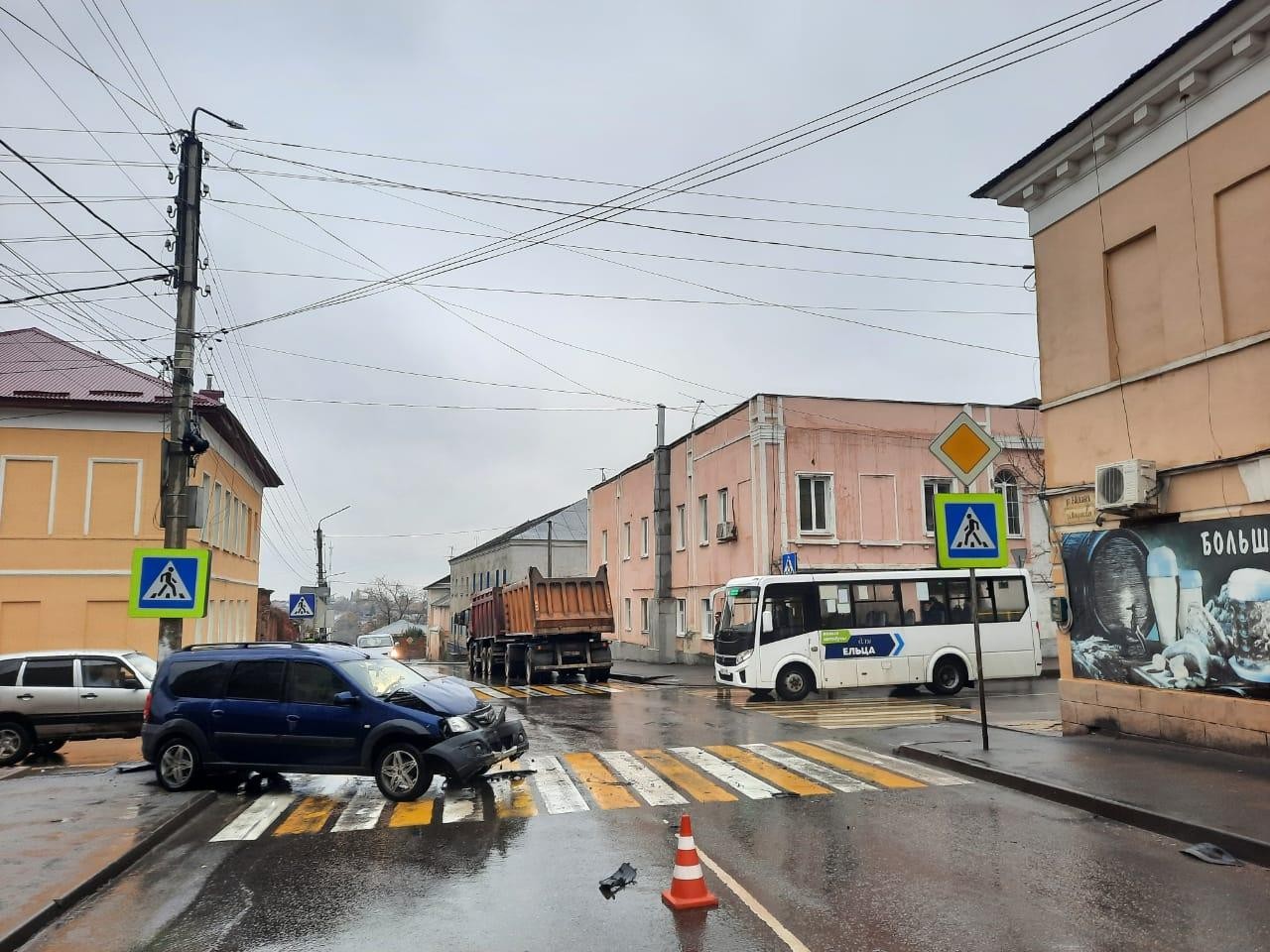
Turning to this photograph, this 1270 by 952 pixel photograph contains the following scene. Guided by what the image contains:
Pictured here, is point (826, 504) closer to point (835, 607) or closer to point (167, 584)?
point (835, 607)

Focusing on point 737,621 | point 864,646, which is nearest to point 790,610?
point 737,621

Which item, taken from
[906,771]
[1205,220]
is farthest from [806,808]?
[1205,220]

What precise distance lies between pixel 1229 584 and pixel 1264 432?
69.3 inches

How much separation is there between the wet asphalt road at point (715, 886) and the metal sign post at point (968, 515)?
3.37 metres

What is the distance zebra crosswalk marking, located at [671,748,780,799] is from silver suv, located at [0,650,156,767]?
27.7 feet

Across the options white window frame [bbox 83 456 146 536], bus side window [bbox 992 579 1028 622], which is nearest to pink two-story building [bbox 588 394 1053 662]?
bus side window [bbox 992 579 1028 622]

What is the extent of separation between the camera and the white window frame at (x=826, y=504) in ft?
94.7

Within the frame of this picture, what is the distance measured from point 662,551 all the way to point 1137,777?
89.7ft

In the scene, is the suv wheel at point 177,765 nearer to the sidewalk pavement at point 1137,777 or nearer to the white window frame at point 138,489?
the sidewalk pavement at point 1137,777

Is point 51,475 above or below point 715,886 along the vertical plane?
above

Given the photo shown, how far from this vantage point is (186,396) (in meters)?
13.3

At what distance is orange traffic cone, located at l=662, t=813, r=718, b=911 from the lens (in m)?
5.82

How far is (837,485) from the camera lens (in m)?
29.2

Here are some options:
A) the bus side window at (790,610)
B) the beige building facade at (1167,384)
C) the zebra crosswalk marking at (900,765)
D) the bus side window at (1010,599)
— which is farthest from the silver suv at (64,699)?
the bus side window at (1010,599)
